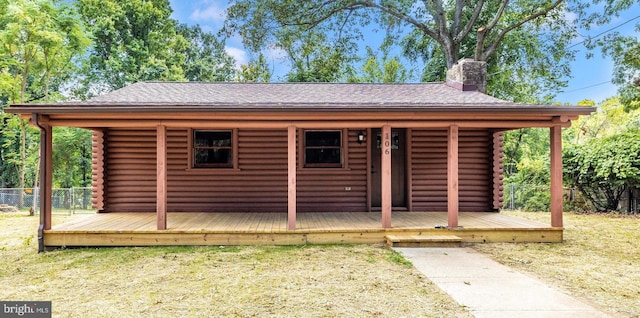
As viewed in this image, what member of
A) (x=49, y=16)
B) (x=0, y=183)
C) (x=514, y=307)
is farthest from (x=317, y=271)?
(x=0, y=183)

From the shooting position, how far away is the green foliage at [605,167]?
29.5 ft

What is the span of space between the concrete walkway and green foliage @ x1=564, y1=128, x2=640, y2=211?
6.76 meters

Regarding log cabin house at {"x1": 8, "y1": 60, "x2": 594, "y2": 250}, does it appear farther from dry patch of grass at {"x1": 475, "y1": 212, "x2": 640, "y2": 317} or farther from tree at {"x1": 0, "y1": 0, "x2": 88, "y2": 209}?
tree at {"x1": 0, "y1": 0, "x2": 88, "y2": 209}

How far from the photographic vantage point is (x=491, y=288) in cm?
367

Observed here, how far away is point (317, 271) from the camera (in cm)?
427

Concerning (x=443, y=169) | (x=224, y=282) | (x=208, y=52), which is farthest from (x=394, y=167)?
(x=208, y=52)

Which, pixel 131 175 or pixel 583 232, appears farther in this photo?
pixel 131 175

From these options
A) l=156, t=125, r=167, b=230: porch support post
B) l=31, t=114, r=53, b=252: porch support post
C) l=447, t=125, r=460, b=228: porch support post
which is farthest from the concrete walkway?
l=31, t=114, r=53, b=252: porch support post

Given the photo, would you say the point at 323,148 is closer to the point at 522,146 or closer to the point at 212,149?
the point at 212,149

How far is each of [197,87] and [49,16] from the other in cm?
708

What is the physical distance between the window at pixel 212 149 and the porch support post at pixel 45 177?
2627 millimetres

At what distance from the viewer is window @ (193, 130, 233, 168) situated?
760 cm

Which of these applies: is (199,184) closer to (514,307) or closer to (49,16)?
(514,307)

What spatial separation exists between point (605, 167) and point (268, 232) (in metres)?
8.98
